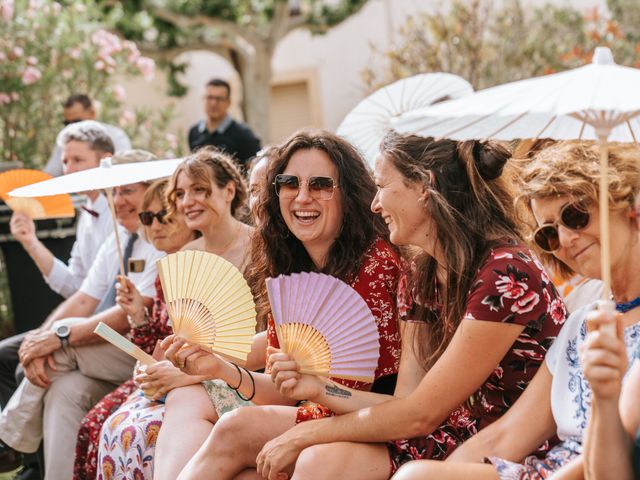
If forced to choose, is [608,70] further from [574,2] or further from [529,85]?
[574,2]

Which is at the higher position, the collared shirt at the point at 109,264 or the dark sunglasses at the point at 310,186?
the dark sunglasses at the point at 310,186

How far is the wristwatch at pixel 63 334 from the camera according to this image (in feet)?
14.9

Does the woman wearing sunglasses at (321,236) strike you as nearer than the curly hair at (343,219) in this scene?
Yes

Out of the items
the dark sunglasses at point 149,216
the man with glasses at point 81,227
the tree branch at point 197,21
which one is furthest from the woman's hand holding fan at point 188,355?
the tree branch at point 197,21

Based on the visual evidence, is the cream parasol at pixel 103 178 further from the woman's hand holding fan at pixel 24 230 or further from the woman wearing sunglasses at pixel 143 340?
the woman's hand holding fan at pixel 24 230

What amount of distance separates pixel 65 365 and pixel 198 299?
1.60 m

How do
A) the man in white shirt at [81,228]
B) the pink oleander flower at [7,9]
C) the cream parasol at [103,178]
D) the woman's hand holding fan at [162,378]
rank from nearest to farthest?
the woman's hand holding fan at [162,378] < the cream parasol at [103,178] < the man in white shirt at [81,228] < the pink oleander flower at [7,9]

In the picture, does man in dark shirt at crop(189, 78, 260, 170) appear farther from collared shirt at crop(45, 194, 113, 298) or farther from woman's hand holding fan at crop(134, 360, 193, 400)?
Result: woman's hand holding fan at crop(134, 360, 193, 400)

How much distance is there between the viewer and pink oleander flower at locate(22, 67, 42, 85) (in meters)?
8.64

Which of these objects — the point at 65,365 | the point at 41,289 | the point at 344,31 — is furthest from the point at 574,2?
the point at 65,365

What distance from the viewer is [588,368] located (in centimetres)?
201

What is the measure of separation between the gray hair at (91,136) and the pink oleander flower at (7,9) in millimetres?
3616

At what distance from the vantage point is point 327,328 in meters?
2.93

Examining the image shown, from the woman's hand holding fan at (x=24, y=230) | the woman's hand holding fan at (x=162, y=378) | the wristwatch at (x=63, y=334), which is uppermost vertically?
the woman's hand holding fan at (x=24, y=230)
